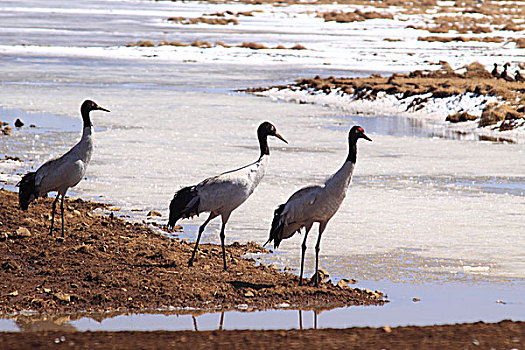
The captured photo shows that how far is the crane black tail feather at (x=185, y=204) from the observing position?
8.04 m

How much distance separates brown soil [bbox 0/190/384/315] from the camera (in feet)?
23.5

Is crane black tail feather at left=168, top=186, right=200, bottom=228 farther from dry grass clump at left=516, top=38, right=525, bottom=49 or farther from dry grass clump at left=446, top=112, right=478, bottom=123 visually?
dry grass clump at left=516, top=38, right=525, bottom=49

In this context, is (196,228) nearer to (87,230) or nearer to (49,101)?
(87,230)

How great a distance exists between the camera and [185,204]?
26.6ft

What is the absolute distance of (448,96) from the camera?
23.1m

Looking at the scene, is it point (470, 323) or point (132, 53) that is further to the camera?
point (132, 53)

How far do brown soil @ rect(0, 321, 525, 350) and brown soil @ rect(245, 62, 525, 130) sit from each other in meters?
14.0

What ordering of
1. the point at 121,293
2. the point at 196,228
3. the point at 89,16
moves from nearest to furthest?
1. the point at 121,293
2. the point at 196,228
3. the point at 89,16

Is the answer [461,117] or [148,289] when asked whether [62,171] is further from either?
[461,117]

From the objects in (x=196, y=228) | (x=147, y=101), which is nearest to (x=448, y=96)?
(x=147, y=101)

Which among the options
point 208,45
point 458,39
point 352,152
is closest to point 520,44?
point 458,39

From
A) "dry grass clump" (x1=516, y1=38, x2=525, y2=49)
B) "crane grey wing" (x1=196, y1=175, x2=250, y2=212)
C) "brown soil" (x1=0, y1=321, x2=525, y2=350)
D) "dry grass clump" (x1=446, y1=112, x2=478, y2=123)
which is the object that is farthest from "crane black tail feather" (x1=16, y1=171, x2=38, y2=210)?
"dry grass clump" (x1=516, y1=38, x2=525, y2=49)

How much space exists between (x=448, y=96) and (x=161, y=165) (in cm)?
1139

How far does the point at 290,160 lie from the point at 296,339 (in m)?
9.21
